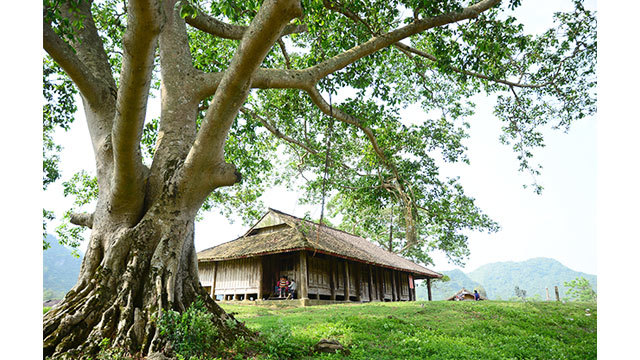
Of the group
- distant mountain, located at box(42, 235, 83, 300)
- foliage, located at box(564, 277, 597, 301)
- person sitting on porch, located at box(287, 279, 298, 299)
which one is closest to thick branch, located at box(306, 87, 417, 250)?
person sitting on porch, located at box(287, 279, 298, 299)

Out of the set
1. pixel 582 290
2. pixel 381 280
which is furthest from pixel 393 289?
pixel 582 290

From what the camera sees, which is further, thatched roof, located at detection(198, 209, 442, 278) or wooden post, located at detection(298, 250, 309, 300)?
thatched roof, located at detection(198, 209, 442, 278)

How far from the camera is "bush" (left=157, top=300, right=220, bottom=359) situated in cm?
443

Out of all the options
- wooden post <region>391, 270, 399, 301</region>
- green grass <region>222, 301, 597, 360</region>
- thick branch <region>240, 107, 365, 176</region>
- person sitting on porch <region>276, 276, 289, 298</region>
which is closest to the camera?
green grass <region>222, 301, 597, 360</region>

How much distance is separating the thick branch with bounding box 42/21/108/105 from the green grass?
5.08 m

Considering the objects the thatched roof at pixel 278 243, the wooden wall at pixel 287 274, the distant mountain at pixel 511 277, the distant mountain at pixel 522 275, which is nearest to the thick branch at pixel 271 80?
the thatched roof at pixel 278 243

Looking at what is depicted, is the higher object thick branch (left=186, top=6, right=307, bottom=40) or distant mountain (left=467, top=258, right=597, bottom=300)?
thick branch (left=186, top=6, right=307, bottom=40)

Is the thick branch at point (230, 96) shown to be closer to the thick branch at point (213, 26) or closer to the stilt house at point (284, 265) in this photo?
the thick branch at point (213, 26)

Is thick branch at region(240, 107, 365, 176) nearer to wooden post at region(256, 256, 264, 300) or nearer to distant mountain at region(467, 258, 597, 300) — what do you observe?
wooden post at region(256, 256, 264, 300)

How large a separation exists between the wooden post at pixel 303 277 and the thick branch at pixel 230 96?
421 inches

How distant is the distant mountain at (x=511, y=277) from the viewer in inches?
5197

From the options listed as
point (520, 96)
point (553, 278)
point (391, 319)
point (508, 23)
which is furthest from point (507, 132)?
point (553, 278)

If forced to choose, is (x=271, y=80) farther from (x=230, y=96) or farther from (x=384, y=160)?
(x=384, y=160)

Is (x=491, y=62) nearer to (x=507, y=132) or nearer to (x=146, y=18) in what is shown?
(x=507, y=132)
